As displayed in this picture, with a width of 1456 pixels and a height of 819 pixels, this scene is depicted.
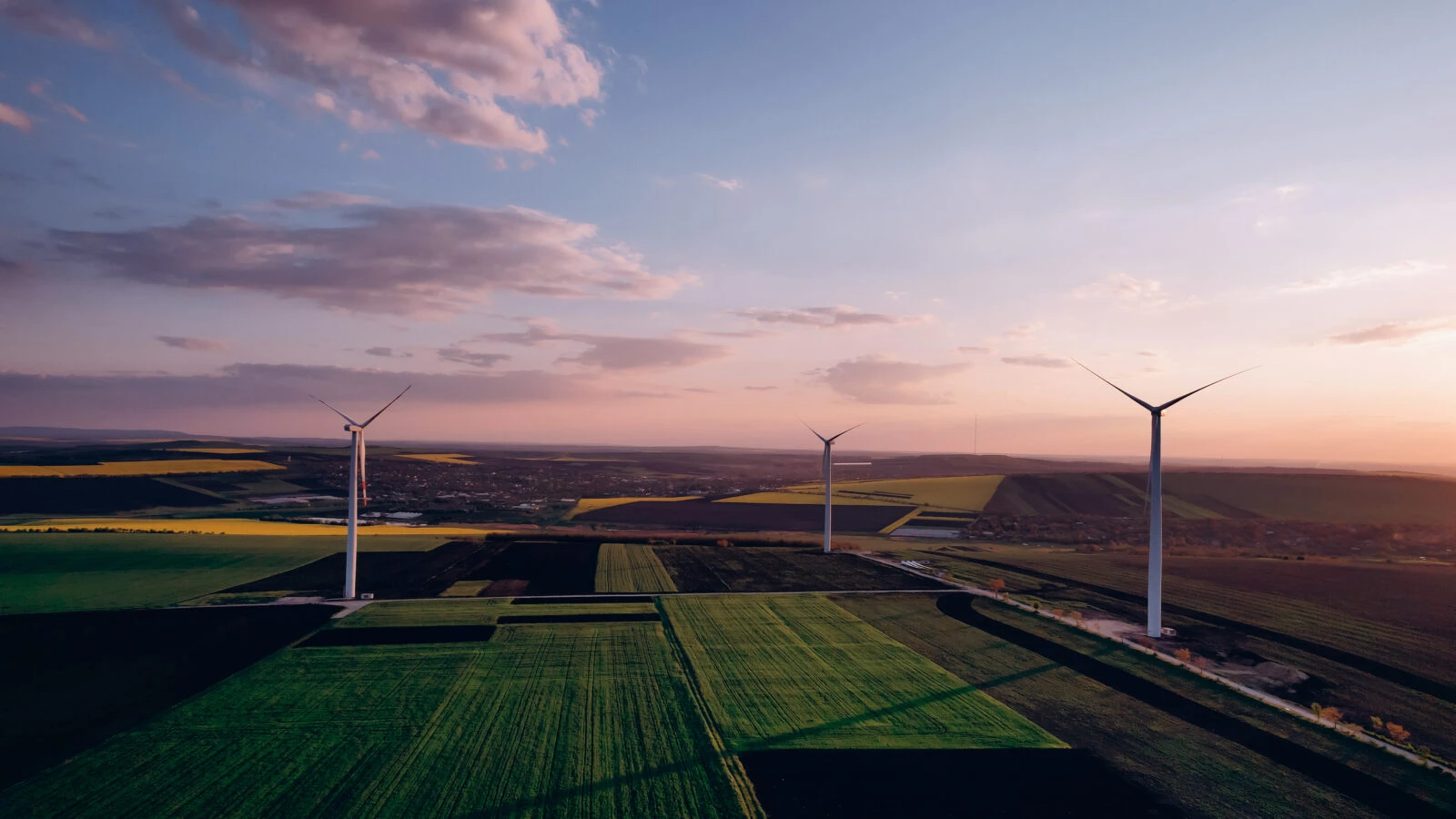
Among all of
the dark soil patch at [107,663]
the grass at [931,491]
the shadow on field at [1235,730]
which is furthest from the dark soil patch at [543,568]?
the grass at [931,491]

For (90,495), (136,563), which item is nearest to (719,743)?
(136,563)

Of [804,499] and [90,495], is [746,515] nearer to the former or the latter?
[804,499]

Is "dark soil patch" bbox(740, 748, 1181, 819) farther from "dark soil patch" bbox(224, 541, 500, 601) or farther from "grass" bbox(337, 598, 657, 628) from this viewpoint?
"dark soil patch" bbox(224, 541, 500, 601)

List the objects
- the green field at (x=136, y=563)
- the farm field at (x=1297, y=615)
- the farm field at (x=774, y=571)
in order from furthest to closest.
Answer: the farm field at (x=774, y=571) → the green field at (x=136, y=563) → the farm field at (x=1297, y=615)

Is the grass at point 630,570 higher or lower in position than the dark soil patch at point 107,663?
lower

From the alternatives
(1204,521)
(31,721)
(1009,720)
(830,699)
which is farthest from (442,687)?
(1204,521)

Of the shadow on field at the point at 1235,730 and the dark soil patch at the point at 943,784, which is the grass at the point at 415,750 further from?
the shadow on field at the point at 1235,730
